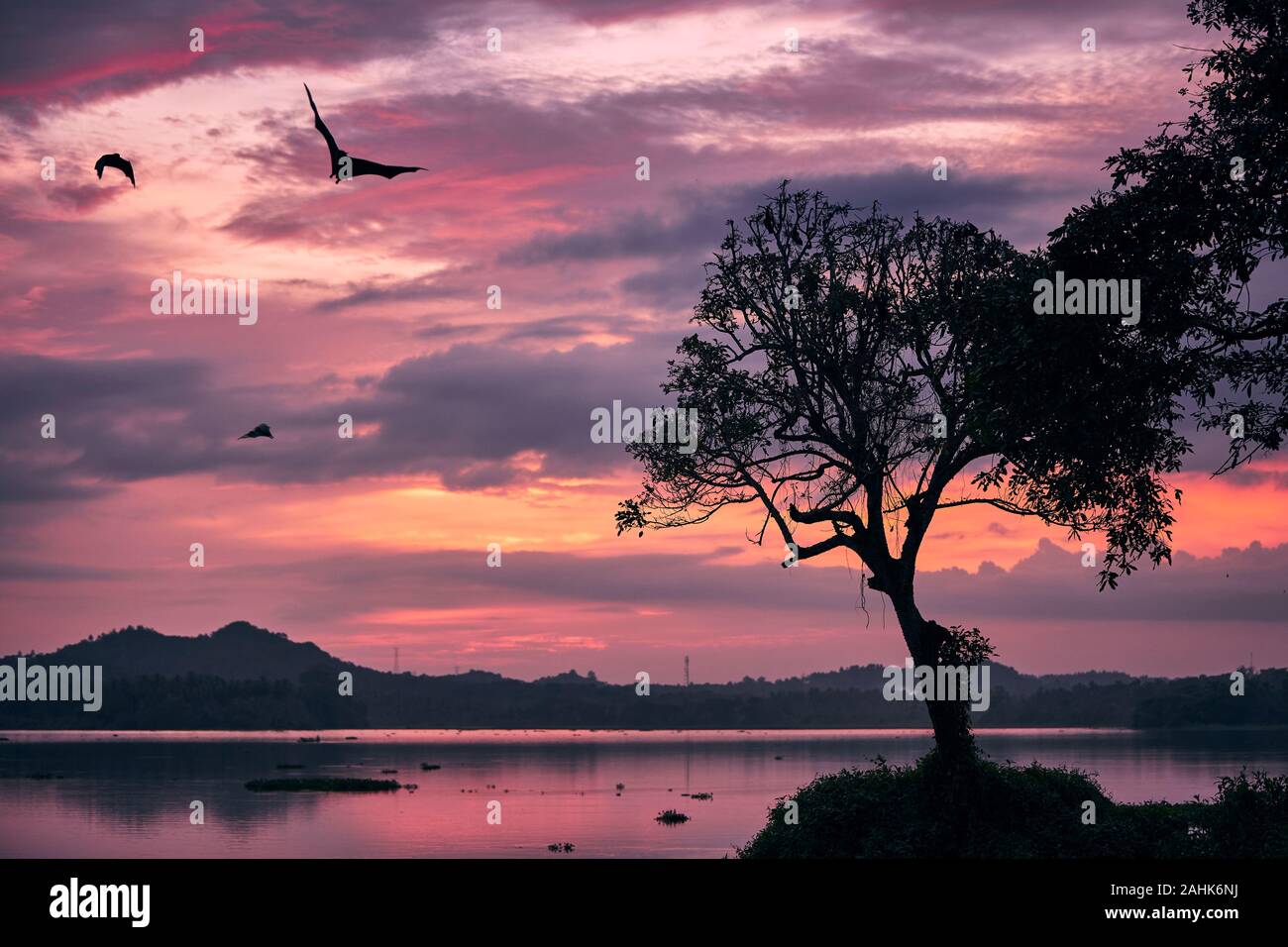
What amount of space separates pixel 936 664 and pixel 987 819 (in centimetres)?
487

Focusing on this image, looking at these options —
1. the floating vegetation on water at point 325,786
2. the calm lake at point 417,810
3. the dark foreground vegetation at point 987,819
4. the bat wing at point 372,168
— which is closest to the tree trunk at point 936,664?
the dark foreground vegetation at point 987,819

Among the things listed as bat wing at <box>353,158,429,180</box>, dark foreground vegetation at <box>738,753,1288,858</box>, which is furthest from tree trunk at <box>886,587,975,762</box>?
bat wing at <box>353,158,429,180</box>

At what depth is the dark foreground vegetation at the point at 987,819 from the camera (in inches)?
1524

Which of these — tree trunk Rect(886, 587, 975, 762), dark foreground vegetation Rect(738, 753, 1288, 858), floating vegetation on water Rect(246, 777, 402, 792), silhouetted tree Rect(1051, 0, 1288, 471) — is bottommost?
floating vegetation on water Rect(246, 777, 402, 792)

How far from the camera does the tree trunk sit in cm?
4066

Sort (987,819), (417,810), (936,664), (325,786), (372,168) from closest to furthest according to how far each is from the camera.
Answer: (372,168), (987,819), (936,664), (417,810), (325,786)

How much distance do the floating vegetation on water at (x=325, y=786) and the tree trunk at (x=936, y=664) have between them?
10877 centimetres

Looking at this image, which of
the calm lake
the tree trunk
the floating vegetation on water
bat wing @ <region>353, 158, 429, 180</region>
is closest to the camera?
bat wing @ <region>353, 158, 429, 180</region>

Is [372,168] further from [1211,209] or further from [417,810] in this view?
[417,810]

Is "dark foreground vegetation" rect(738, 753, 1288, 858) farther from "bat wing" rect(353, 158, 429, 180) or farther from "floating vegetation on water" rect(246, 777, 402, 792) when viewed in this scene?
"floating vegetation on water" rect(246, 777, 402, 792)

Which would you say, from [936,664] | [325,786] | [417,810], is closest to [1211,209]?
[936,664]

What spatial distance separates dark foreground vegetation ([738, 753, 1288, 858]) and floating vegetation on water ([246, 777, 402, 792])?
105690mm

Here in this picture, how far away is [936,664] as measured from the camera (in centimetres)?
4116
